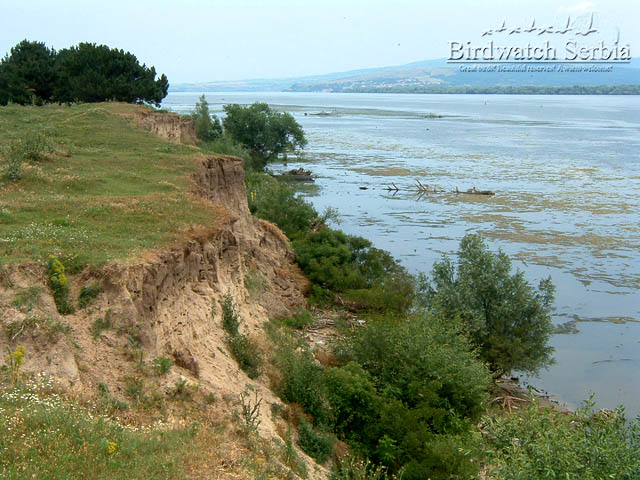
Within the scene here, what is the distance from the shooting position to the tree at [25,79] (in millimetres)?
46812

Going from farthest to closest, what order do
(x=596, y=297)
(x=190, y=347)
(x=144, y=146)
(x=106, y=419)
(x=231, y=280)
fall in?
1. (x=596, y=297)
2. (x=144, y=146)
3. (x=231, y=280)
4. (x=190, y=347)
5. (x=106, y=419)

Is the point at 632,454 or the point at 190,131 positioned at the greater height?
the point at 190,131

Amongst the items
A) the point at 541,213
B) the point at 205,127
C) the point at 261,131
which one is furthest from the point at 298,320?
the point at 261,131

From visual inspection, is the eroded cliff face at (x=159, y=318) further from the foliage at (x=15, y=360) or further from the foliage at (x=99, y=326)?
the foliage at (x=15, y=360)

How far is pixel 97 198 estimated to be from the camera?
17.9 meters

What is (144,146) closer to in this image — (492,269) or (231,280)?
(231,280)

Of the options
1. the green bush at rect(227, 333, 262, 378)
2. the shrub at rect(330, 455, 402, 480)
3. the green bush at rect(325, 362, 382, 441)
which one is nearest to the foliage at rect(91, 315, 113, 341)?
the green bush at rect(227, 333, 262, 378)

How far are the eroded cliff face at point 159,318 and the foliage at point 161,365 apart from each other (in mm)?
156

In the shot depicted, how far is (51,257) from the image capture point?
1258cm

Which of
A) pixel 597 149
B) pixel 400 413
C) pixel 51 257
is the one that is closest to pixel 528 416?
pixel 400 413

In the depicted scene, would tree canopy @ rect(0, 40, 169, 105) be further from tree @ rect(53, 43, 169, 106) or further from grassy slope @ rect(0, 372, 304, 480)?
grassy slope @ rect(0, 372, 304, 480)

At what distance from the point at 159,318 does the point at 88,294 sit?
1.97 meters

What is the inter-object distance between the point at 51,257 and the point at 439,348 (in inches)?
403

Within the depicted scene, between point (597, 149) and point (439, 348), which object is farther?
point (597, 149)
